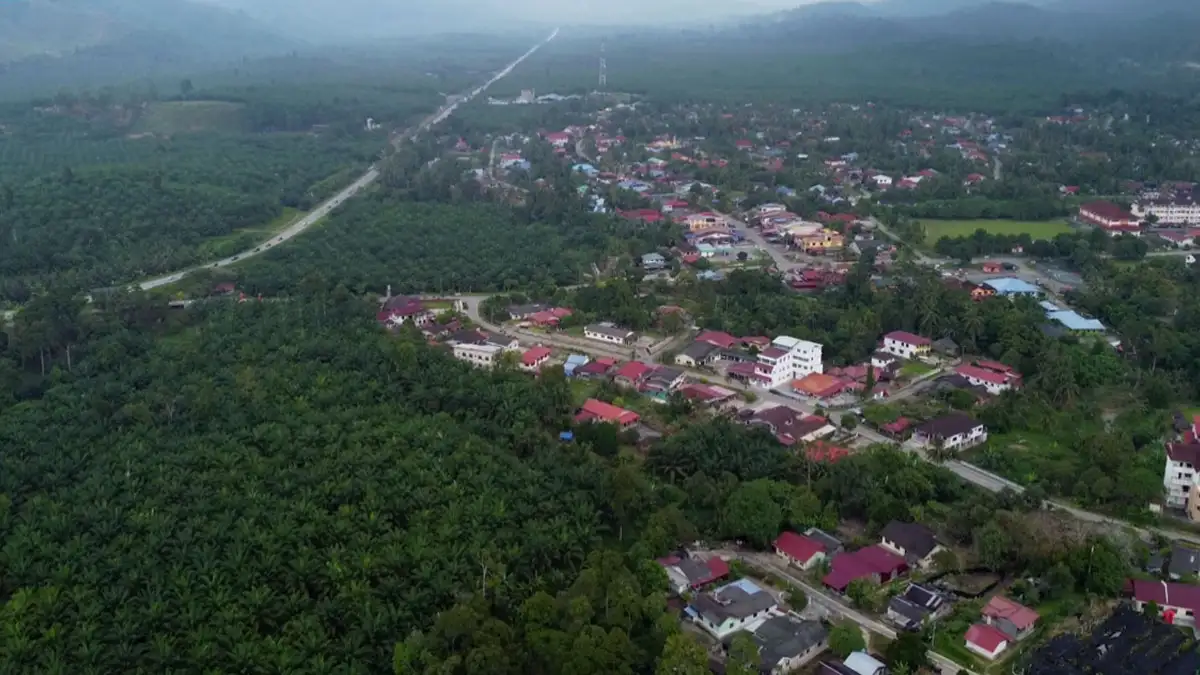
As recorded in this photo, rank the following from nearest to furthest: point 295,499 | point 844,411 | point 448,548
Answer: point 448,548 < point 295,499 < point 844,411

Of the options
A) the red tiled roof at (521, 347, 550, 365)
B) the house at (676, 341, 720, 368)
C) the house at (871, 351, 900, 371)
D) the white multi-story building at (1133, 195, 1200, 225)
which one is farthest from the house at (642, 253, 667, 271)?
the white multi-story building at (1133, 195, 1200, 225)

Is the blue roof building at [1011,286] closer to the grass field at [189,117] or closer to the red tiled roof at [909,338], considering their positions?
the red tiled roof at [909,338]

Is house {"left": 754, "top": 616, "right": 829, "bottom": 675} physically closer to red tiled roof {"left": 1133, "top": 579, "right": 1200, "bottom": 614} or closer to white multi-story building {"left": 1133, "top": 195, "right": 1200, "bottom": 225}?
red tiled roof {"left": 1133, "top": 579, "right": 1200, "bottom": 614}

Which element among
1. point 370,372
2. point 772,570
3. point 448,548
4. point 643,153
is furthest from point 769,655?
point 643,153

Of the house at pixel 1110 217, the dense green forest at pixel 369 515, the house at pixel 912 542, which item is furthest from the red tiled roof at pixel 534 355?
the house at pixel 1110 217

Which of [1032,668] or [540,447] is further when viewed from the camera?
[540,447]

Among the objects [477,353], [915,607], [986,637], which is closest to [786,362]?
[477,353]

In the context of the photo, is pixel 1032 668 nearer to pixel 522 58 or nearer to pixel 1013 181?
pixel 1013 181
